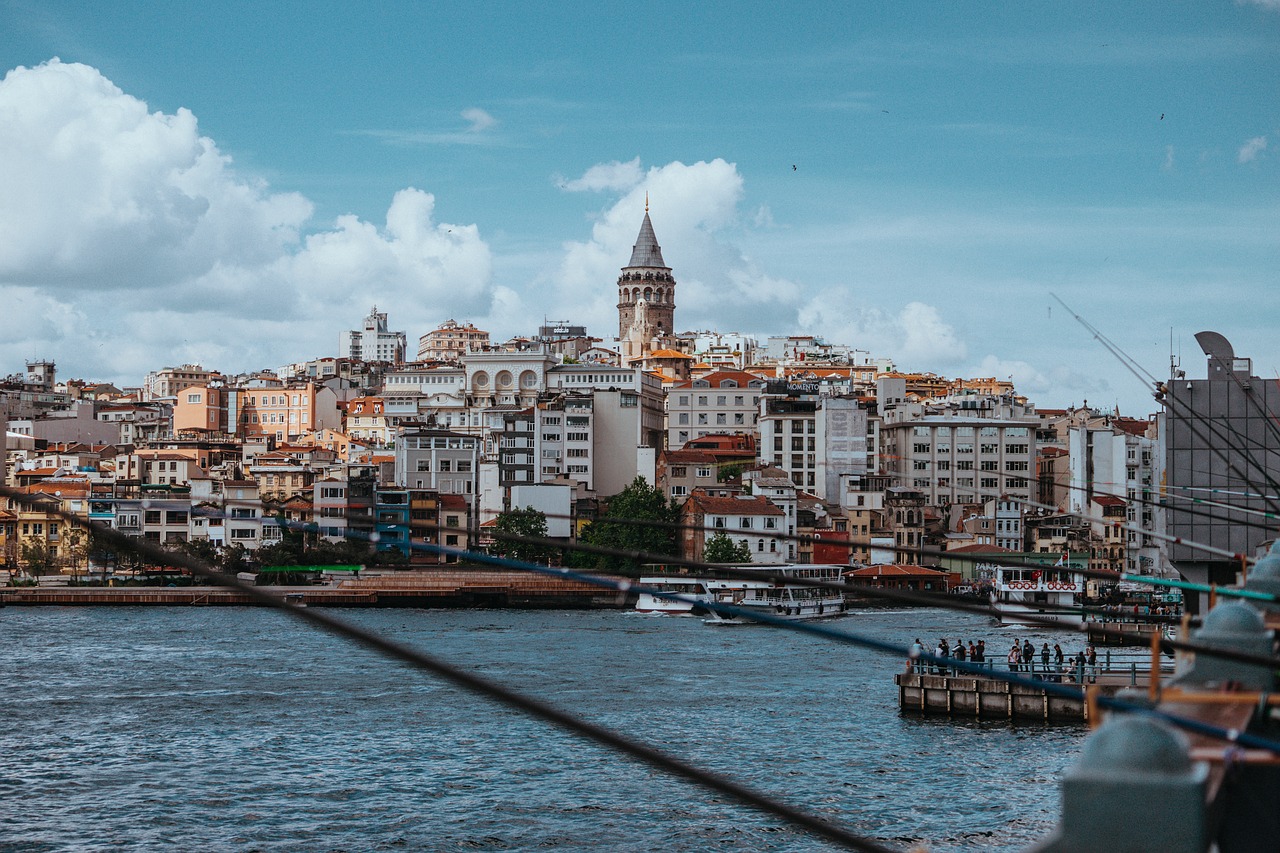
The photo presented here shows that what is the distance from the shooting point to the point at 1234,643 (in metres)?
2.52

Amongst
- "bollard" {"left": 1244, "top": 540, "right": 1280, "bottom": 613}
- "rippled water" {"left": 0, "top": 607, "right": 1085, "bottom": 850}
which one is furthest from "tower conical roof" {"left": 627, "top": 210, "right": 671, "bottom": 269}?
"bollard" {"left": 1244, "top": 540, "right": 1280, "bottom": 613}

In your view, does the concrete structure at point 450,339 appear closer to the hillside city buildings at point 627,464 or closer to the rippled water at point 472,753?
the hillside city buildings at point 627,464

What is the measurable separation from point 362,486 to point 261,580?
4.16 meters

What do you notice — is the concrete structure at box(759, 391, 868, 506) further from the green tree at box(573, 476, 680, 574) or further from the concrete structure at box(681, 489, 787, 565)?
the concrete structure at box(681, 489, 787, 565)

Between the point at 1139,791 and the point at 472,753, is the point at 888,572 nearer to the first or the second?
the point at 472,753

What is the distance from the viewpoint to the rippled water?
10.8 meters

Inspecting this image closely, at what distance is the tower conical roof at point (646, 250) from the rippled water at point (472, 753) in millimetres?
52304

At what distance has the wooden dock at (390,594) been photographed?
33312 millimetres

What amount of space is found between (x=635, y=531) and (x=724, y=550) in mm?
2291

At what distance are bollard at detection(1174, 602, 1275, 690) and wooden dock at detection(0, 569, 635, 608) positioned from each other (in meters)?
30.1

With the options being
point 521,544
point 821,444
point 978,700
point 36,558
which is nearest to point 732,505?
point 521,544

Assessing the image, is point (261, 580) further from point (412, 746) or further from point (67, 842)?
point (67, 842)

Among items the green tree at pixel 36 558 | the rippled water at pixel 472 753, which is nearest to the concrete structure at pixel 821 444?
the green tree at pixel 36 558

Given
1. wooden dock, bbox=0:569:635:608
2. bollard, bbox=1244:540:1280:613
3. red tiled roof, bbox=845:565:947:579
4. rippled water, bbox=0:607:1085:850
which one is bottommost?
rippled water, bbox=0:607:1085:850
